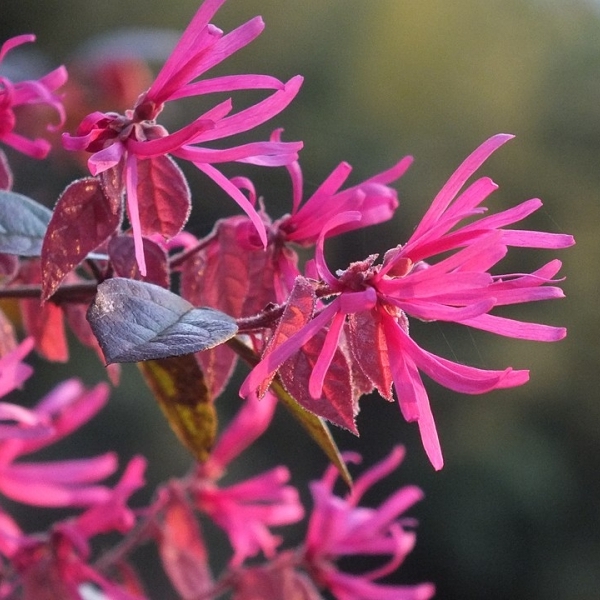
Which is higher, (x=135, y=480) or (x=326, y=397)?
(x=326, y=397)

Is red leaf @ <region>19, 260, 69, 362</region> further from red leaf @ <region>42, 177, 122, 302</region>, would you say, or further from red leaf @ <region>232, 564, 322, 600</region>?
red leaf @ <region>232, 564, 322, 600</region>

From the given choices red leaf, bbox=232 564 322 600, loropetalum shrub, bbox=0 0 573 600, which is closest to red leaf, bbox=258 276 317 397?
loropetalum shrub, bbox=0 0 573 600

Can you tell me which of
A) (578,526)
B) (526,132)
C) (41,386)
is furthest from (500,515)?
(41,386)

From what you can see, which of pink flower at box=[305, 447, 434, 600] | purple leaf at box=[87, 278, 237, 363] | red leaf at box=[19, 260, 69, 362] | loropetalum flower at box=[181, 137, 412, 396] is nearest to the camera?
purple leaf at box=[87, 278, 237, 363]

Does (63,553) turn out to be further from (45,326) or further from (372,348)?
(372,348)

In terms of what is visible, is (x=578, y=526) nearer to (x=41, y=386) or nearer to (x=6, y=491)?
(x=41, y=386)

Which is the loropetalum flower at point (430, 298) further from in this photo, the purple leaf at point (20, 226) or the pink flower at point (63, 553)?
the pink flower at point (63, 553)

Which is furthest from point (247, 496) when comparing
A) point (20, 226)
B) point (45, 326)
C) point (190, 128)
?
point (190, 128)
